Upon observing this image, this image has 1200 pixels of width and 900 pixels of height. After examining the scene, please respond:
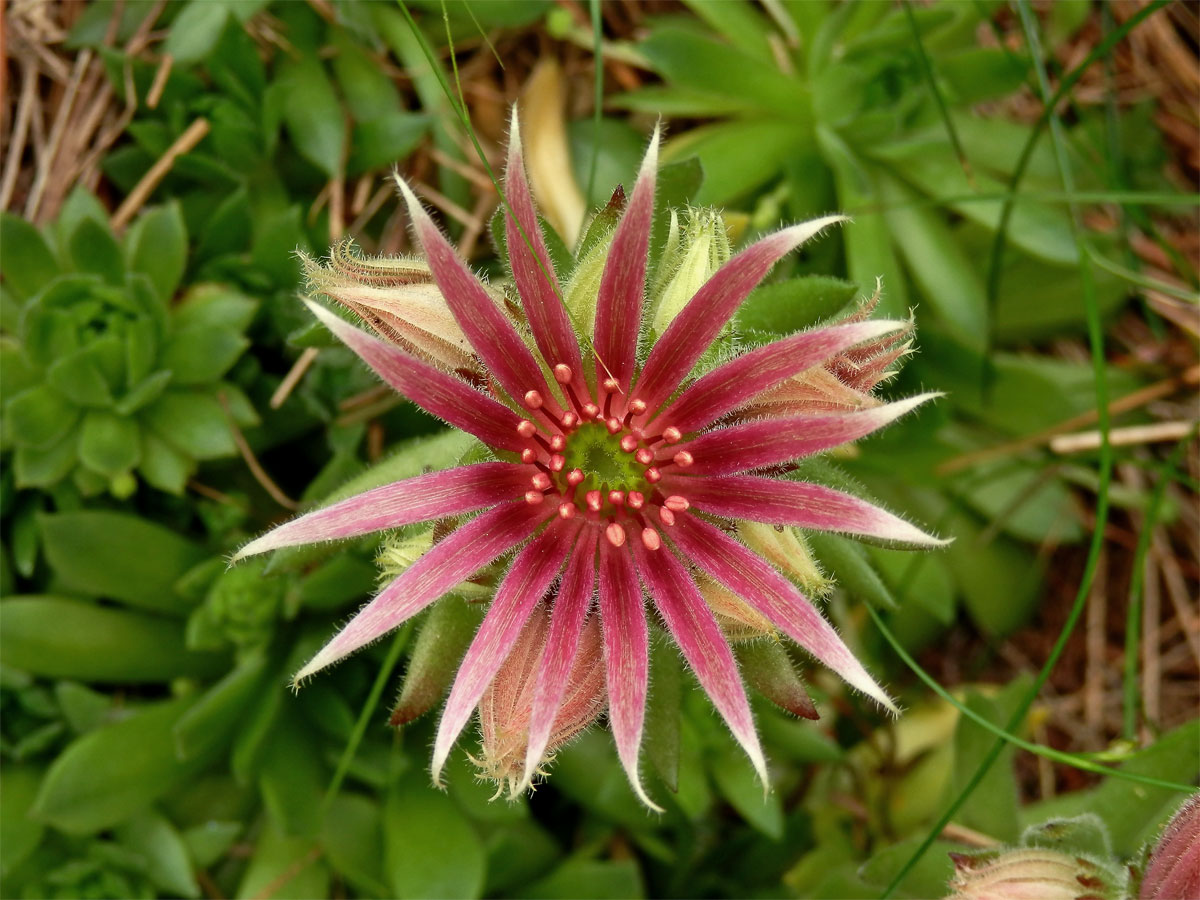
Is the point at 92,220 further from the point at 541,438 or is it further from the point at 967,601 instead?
the point at 967,601

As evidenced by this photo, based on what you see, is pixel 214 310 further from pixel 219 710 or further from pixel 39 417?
pixel 219 710

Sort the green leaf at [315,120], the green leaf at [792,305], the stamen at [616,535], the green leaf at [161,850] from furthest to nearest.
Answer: the green leaf at [315,120] → the green leaf at [161,850] → the green leaf at [792,305] → the stamen at [616,535]

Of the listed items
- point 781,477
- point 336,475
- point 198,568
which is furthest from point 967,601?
point 198,568

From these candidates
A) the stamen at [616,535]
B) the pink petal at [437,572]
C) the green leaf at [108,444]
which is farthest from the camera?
the green leaf at [108,444]

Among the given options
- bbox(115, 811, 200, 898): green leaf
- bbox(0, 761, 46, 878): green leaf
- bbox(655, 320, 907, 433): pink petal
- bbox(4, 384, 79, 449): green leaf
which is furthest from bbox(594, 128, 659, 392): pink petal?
bbox(0, 761, 46, 878): green leaf

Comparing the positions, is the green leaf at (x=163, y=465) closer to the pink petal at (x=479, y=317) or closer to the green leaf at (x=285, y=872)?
the green leaf at (x=285, y=872)

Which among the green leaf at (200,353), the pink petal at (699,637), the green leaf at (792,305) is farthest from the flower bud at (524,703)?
the green leaf at (200,353)
